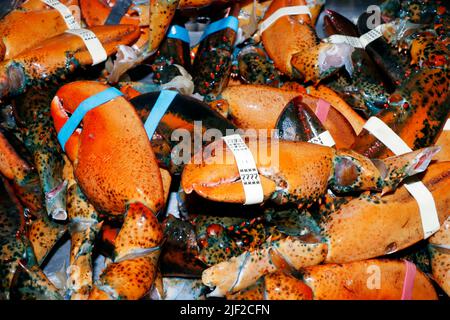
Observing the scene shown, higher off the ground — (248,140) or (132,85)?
(248,140)

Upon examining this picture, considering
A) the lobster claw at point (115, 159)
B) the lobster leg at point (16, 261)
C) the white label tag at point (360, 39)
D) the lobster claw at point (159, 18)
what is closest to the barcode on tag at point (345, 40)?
the white label tag at point (360, 39)

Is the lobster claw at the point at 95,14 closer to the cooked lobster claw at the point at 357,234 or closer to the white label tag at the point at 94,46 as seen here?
the white label tag at the point at 94,46

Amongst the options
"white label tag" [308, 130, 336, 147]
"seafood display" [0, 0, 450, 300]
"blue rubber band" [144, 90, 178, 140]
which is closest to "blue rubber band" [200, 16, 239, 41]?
"seafood display" [0, 0, 450, 300]

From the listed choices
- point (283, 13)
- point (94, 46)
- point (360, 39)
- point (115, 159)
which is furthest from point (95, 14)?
point (360, 39)

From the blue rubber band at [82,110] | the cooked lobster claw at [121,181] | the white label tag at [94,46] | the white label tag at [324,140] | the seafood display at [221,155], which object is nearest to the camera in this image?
the cooked lobster claw at [121,181]

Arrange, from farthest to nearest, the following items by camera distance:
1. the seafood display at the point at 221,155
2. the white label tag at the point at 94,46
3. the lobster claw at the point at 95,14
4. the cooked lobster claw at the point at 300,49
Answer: the lobster claw at the point at 95,14 → the cooked lobster claw at the point at 300,49 → the white label tag at the point at 94,46 → the seafood display at the point at 221,155

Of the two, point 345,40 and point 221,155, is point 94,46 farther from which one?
point 345,40

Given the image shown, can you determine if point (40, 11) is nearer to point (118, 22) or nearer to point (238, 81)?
point (118, 22)

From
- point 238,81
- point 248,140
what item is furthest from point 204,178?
point 238,81
